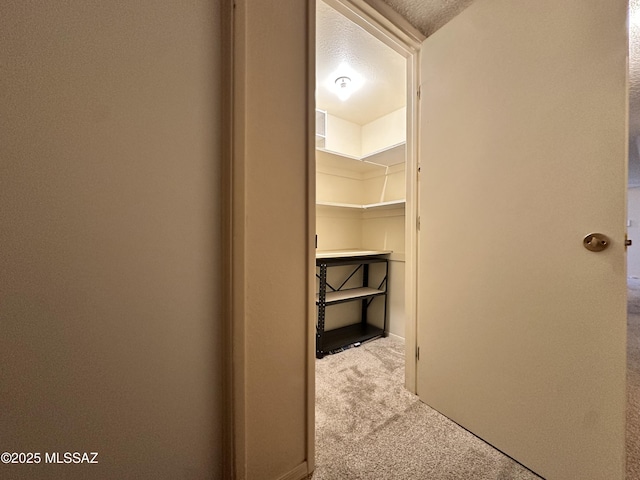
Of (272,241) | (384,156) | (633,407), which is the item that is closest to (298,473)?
(272,241)

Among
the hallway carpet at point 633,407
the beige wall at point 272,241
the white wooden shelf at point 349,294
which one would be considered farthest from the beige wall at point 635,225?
the beige wall at point 272,241

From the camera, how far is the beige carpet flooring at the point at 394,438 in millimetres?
1051

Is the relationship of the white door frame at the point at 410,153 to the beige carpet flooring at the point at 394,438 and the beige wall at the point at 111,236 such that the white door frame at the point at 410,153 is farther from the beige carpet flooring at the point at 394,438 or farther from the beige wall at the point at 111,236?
the beige wall at the point at 111,236

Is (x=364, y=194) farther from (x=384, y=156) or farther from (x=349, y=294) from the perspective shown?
(x=349, y=294)

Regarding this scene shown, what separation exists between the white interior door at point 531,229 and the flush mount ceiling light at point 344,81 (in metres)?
0.70

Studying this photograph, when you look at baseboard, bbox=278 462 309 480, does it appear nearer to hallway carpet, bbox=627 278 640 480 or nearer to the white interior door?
the white interior door

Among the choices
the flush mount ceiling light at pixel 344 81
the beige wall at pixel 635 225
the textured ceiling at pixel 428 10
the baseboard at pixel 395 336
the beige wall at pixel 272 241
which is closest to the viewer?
the beige wall at pixel 272 241

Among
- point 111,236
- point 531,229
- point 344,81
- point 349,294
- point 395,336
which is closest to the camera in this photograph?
point 111,236

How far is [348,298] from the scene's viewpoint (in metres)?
2.24

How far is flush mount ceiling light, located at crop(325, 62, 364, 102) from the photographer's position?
6.40 ft

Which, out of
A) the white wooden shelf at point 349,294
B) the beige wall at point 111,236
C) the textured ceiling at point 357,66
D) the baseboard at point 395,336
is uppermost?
the textured ceiling at point 357,66

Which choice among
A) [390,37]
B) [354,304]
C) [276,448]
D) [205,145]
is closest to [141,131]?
[205,145]

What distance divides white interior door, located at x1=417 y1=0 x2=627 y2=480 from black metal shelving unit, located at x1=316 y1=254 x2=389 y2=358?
88 cm

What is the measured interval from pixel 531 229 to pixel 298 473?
1.40 metres
